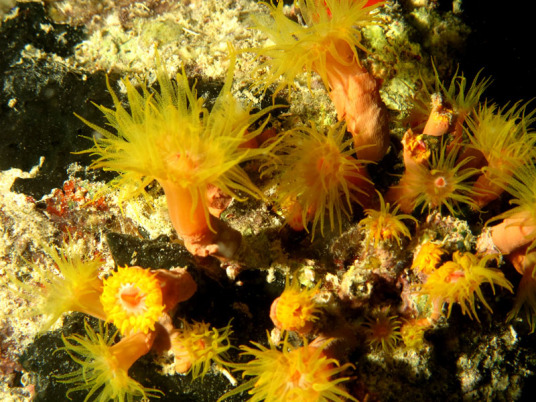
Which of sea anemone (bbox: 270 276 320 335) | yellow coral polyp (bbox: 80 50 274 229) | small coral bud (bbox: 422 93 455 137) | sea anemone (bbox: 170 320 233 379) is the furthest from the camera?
small coral bud (bbox: 422 93 455 137)

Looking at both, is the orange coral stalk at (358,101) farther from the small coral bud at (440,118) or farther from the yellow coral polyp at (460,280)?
the yellow coral polyp at (460,280)

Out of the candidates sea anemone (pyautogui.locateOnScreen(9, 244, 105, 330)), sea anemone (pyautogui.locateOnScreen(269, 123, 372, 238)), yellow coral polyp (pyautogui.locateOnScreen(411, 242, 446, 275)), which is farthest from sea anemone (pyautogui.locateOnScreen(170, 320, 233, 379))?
yellow coral polyp (pyautogui.locateOnScreen(411, 242, 446, 275))

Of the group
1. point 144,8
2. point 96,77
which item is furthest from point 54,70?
point 144,8

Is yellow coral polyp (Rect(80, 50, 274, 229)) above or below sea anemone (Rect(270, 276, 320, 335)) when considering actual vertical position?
above

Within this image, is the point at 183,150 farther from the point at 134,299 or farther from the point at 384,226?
the point at 384,226

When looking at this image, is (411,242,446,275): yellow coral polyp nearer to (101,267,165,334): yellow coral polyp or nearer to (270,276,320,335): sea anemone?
(270,276,320,335): sea anemone

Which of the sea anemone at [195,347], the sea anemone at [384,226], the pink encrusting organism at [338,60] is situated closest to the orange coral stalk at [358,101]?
the pink encrusting organism at [338,60]

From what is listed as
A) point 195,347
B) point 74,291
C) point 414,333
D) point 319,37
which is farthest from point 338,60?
point 74,291

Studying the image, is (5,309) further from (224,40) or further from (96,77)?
(224,40)

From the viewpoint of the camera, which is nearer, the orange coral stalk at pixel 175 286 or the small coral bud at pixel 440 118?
the orange coral stalk at pixel 175 286
